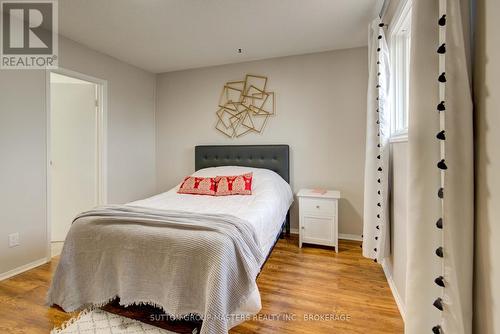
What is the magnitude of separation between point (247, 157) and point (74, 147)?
218cm

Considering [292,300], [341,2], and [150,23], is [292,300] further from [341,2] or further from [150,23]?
[150,23]

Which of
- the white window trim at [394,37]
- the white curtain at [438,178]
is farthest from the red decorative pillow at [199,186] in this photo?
the white curtain at [438,178]

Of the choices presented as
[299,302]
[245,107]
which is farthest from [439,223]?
[245,107]

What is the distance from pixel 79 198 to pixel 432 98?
146 inches

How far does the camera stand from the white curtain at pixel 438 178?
0.86 m

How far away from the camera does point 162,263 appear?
1.58 m

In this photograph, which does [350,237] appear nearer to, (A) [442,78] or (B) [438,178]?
(B) [438,178]

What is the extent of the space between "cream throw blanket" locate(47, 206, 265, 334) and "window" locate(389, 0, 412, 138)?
4.74 ft

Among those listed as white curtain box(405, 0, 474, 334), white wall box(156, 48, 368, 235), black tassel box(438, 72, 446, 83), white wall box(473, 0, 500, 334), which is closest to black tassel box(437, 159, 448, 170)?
white curtain box(405, 0, 474, 334)

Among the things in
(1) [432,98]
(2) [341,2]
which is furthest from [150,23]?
(1) [432,98]

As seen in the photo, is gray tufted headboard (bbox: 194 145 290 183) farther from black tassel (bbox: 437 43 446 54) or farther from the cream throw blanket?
black tassel (bbox: 437 43 446 54)

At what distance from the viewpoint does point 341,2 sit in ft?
7.18

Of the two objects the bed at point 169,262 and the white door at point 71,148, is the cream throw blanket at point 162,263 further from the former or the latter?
the white door at point 71,148

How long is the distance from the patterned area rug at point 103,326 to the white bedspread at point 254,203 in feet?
2.68
